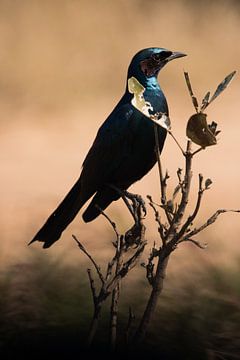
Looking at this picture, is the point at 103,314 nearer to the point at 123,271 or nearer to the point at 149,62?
the point at 123,271

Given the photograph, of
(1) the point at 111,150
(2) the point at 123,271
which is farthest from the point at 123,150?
(2) the point at 123,271

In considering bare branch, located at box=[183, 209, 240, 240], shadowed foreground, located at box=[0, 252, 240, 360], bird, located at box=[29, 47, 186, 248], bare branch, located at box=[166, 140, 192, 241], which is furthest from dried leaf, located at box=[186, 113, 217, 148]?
shadowed foreground, located at box=[0, 252, 240, 360]

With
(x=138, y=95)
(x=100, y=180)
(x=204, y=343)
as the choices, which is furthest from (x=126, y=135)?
(x=204, y=343)

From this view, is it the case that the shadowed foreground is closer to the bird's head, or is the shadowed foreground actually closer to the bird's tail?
the bird's tail

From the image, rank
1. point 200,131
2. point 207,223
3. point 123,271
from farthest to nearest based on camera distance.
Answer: point 123,271, point 207,223, point 200,131

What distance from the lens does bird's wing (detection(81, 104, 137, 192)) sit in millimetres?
2343

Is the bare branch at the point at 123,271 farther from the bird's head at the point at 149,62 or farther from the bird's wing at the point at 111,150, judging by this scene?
the bird's head at the point at 149,62

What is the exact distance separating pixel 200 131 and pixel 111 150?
0.61 m

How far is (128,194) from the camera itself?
2.35 metres

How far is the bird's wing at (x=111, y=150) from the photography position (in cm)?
234

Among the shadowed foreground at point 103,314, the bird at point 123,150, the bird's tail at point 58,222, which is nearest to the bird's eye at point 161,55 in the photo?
the bird at point 123,150

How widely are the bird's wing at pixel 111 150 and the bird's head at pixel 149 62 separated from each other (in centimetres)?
10

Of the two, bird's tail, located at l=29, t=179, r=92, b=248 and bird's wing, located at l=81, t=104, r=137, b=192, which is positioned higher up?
bird's wing, located at l=81, t=104, r=137, b=192

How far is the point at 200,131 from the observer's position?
1791mm
